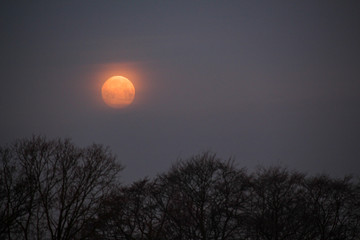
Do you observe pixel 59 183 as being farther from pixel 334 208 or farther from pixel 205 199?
pixel 334 208

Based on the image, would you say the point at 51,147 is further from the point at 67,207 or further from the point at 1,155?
the point at 67,207

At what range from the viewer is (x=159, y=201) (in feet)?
90.4

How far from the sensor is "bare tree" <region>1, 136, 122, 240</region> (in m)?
23.0

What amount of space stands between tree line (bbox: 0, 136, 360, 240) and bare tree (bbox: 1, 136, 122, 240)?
3.1 inches

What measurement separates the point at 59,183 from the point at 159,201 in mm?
9132

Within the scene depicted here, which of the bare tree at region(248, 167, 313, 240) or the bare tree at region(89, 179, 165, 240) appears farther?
the bare tree at region(248, 167, 313, 240)

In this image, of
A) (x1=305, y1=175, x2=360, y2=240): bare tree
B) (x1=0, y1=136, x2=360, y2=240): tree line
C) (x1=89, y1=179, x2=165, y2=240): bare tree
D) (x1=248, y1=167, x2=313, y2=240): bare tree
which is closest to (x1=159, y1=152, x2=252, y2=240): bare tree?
(x1=0, y1=136, x2=360, y2=240): tree line

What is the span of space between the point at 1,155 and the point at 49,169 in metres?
3.86

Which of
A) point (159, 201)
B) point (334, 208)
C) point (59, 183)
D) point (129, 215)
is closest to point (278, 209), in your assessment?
point (334, 208)

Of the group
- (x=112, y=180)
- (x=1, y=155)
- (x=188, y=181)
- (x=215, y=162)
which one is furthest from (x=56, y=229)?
(x=215, y=162)

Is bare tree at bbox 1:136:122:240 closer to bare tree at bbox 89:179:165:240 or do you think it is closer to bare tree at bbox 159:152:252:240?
bare tree at bbox 89:179:165:240

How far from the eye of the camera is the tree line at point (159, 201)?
2323 cm

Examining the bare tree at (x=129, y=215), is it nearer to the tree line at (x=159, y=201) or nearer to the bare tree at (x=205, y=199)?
the tree line at (x=159, y=201)

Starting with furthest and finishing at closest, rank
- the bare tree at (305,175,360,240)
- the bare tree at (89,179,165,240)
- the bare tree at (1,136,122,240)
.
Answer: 1. the bare tree at (305,175,360,240)
2. the bare tree at (89,179,165,240)
3. the bare tree at (1,136,122,240)
